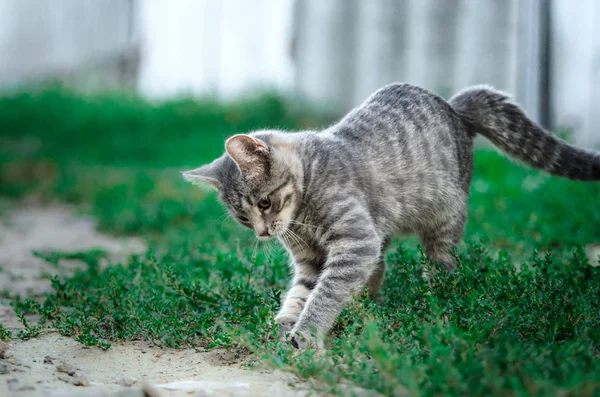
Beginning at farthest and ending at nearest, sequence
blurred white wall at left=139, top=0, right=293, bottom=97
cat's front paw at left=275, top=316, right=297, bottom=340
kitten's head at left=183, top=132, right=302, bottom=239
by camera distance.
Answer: blurred white wall at left=139, top=0, right=293, bottom=97 → kitten's head at left=183, top=132, right=302, bottom=239 → cat's front paw at left=275, top=316, right=297, bottom=340

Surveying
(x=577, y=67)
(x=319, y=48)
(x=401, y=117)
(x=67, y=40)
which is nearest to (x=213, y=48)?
(x=319, y=48)

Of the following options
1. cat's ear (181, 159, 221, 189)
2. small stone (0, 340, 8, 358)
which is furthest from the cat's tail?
small stone (0, 340, 8, 358)

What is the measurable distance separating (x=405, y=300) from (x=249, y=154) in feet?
3.20

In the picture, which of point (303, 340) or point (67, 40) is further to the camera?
point (67, 40)

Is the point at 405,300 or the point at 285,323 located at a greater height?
the point at 405,300

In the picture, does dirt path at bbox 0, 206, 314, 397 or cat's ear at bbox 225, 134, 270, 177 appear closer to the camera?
dirt path at bbox 0, 206, 314, 397

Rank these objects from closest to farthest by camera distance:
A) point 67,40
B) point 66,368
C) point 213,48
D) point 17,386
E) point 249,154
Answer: point 17,386 < point 66,368 < point 249,154 < point 213,48 < point 67,40

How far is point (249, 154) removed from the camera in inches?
119

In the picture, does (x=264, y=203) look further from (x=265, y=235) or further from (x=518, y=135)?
(x=518, y=135)

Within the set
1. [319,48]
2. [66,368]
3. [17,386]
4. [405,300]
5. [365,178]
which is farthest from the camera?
[319,48]

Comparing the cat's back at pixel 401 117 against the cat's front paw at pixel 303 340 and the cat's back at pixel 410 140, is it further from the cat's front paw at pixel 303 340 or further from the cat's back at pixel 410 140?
the cat's front paw at pixel 303 340

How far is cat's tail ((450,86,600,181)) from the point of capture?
10.7 ft

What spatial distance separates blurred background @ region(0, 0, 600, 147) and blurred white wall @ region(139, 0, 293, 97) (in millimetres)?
20

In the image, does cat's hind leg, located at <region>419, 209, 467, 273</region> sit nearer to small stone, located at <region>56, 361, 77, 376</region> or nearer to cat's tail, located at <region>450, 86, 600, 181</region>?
cat's tail, located at <region>450, 86, 600, 181</region>
